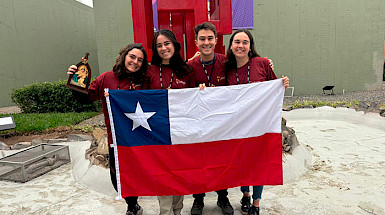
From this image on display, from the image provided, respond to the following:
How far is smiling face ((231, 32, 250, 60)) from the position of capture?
238 cm

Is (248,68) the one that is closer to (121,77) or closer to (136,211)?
(121,77)

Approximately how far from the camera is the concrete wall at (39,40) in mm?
10523

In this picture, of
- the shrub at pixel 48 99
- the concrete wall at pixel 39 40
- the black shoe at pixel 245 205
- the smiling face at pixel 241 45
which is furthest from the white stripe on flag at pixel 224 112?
the concrete wall at pixel 39 40

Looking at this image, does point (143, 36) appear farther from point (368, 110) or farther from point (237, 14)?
point (237, 14)

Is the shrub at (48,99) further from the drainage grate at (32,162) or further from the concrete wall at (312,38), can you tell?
the drainage grate at (32,162)

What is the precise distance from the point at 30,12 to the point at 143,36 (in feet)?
34.8

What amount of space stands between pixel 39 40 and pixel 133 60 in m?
11.5

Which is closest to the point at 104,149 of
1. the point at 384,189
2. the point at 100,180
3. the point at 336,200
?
the point at 100,180

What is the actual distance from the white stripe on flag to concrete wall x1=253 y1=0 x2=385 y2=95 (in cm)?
780

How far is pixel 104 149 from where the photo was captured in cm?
380

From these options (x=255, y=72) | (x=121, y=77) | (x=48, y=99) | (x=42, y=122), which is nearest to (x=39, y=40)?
(x=48, y=99)

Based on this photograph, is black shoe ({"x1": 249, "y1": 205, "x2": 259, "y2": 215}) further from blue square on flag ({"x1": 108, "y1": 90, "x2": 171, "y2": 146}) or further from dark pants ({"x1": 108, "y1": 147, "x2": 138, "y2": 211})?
dark pants ({"x1": 108, "y1": 147, "x2": 138, "y2": 211})

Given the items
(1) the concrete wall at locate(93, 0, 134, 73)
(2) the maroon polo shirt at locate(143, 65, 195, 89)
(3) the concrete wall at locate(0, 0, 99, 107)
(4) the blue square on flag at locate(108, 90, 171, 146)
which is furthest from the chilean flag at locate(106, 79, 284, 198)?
(3) the concrete wall at locate(0, 0, 99, 107)

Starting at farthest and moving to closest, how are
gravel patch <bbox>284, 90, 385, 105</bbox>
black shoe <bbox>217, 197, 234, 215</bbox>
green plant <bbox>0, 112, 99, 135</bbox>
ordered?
gravel patch <bbox>284, 90, 385, 105</bbox>, green plant <bbox>0, 112, 99, 135</bbox>, black shoe <bbox>217, 197, 234, 215</bbox>
